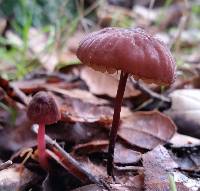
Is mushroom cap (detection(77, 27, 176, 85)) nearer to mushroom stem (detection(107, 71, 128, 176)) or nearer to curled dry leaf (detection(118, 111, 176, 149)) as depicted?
mushroom stem (detection(107, 71, 128, 176))

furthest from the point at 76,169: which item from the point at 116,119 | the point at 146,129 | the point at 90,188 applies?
the point at 146,129

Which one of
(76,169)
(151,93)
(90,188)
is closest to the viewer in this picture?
(90,188)

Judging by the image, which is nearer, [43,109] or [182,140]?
[43,109]

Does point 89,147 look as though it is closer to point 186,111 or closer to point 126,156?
point 126,156

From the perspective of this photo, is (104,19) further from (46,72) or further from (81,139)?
(81,139)

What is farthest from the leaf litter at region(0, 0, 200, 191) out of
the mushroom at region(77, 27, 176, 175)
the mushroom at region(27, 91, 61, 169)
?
the mushroom at region(77, 27, 176, 175)

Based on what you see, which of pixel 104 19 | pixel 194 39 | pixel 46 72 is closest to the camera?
pixel 46 72

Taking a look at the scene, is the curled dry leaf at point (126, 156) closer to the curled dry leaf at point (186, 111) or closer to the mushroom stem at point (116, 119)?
the mushroom stem at point (116, 119)

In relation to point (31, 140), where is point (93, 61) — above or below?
above

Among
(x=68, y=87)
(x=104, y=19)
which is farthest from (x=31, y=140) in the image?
(x=104, y=19)
